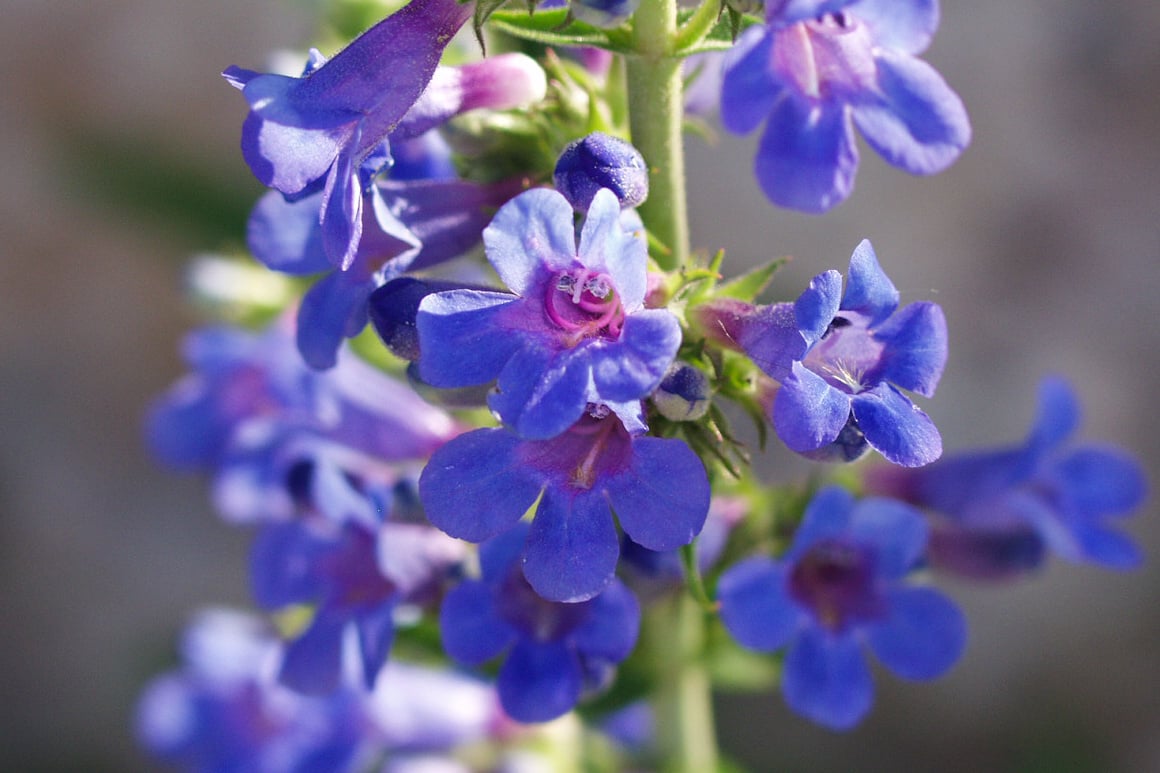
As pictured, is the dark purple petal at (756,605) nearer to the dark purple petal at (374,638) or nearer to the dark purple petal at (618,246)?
the dark purple petal at (374,638)

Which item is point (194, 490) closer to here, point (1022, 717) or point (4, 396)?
point (4, 396)

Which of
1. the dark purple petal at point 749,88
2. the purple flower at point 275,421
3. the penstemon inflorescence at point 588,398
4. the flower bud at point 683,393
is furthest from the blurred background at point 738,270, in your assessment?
the flower bud at point 683,393

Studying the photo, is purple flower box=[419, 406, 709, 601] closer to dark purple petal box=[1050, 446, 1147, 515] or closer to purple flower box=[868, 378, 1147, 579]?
purple flower box=[868, 378, 1147, 579]

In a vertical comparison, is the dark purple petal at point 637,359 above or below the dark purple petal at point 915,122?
below

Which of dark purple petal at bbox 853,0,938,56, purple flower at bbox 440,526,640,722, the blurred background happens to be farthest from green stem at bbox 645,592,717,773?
the blurred background

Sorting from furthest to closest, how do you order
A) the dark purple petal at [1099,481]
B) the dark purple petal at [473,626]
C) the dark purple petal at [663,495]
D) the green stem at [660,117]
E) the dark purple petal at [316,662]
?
the dark purple petal at [1099,481] → the dark purple petal at [316,662] → the dark purple petal at [473,626] → the green stem at [660,117] → the dark purple petal at [663,495]

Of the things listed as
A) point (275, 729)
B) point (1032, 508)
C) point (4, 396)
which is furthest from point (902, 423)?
point (4, 396)
